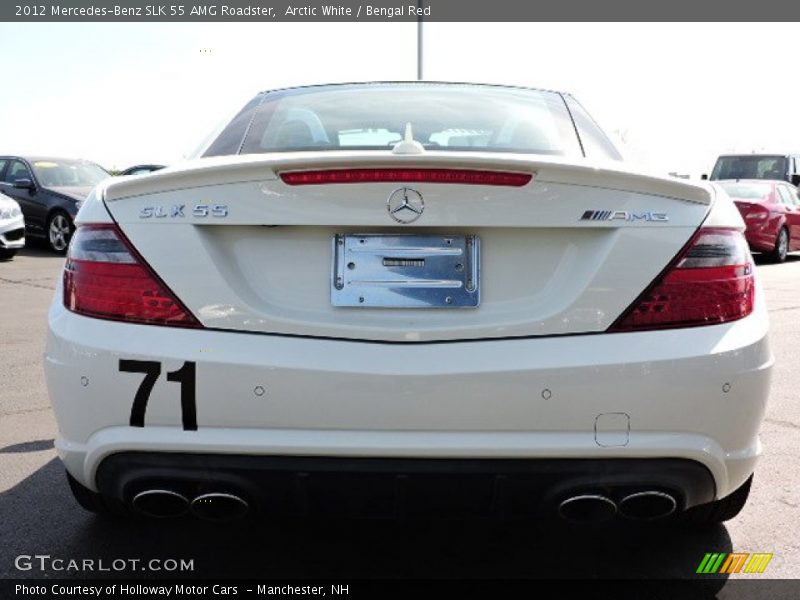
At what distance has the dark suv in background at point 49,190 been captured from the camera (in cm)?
1491

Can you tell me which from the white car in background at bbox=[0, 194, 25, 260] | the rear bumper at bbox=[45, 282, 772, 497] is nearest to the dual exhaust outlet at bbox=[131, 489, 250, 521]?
the rear bumper at bbox=[45, 282, 772, 497]

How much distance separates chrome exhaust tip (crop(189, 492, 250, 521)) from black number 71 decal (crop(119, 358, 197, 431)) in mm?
202

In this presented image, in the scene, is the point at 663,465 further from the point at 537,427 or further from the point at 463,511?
the point at 463,511

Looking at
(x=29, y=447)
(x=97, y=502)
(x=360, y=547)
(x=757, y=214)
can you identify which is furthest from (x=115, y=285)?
(x=757, y=214)

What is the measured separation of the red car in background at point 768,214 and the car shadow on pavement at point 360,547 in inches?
495

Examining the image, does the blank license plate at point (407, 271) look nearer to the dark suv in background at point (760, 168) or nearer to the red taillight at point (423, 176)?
the red taillight at point (423, 176)

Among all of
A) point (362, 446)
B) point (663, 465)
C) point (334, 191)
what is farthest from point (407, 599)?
point (334, 191)

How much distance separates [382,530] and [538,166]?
1450 millimetres

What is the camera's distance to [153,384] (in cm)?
233

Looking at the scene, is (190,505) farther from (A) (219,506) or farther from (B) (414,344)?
(B) (414,344)

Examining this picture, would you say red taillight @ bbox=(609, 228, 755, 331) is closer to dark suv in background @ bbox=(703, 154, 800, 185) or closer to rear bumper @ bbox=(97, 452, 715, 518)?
rear bumper @ bbox=(97, 452, 715, 518)

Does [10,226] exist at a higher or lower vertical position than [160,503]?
lower

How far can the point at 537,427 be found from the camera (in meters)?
2.30

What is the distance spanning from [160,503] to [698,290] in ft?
4.95
